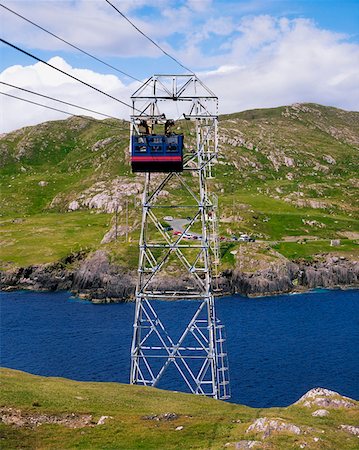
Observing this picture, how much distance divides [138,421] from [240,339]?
80.5m

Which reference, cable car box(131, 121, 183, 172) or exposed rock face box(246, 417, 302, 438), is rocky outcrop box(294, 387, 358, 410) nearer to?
exposed rock face box(246, 417, 302, 438)

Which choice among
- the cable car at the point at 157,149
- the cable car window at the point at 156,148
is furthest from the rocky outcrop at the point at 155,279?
the cable car window at the point at 156,148

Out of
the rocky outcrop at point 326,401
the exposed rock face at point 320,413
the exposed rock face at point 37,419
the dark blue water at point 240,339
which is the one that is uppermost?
the exposed rock face at point 37,419

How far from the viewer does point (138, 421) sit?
42.1 metres

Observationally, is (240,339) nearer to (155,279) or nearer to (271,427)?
(155,279)

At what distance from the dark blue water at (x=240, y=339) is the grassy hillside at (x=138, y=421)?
36.8 meters

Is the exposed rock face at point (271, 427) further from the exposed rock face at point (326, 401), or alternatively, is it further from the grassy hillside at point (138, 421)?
the exposed rock face at point (326, 401)

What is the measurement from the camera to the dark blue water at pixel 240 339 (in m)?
93.6

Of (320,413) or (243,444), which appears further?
(320,413)

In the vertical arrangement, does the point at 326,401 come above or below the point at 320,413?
above

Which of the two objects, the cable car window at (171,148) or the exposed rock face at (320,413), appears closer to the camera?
the exposed rock face at (320,413)

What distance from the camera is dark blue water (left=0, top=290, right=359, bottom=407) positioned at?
93562 mm

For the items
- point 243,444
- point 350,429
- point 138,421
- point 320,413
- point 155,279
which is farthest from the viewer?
point 155,279

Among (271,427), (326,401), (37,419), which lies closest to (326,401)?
(326,401)
